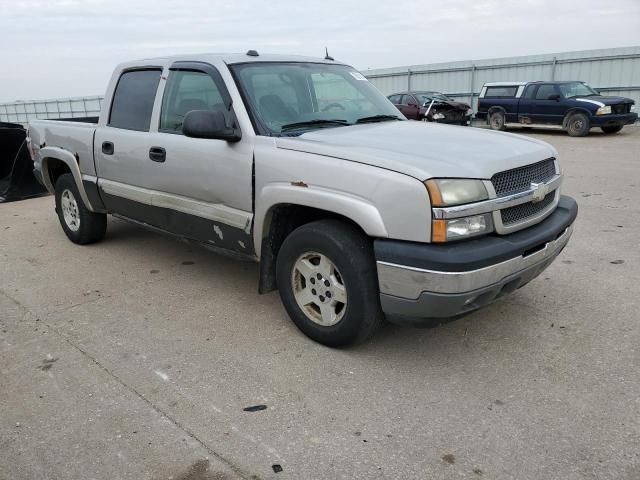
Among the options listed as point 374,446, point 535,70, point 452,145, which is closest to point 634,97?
point 535,70

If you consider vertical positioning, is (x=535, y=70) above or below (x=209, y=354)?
above

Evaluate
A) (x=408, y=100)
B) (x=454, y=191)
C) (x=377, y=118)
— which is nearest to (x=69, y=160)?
(x=377, y=118)

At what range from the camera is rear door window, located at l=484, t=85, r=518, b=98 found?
61.1ft

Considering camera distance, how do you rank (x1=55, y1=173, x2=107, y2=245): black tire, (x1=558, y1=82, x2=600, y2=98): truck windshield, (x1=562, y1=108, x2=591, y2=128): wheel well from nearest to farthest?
(x1=55, y1=173, x2=107, y2=245): black tire → (x1=562, y1=108, x2=591, y2=128): wheel well → (x1=558, y1=82, x2=600, y2=98): truck windshield

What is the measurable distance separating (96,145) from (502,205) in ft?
12.3

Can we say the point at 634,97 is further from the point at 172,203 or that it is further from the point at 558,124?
the point at 172,203

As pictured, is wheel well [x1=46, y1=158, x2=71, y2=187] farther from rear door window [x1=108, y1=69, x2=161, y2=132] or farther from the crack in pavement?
the crack in pavement

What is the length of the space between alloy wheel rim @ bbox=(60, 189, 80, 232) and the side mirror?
2800mm

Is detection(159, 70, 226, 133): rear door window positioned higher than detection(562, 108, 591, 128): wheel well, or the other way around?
detection(159, 70, 226, 133): rear door window

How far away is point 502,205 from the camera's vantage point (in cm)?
300

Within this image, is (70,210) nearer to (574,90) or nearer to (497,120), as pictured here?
(574,90)

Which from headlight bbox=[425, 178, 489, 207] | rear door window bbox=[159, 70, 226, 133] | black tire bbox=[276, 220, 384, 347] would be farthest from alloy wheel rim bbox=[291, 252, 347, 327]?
rear door window bbox=[159, 70, 226, 133]

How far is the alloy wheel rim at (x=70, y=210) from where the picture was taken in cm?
580

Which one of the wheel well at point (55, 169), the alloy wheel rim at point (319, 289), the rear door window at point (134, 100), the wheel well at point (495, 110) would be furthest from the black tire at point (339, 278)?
the wheel well at point (495, 110)
